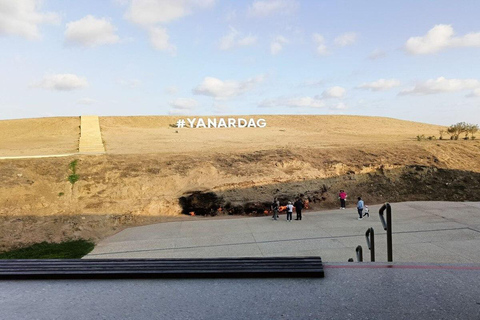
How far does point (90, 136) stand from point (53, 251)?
2715cm

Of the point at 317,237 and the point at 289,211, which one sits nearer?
the point at 317,237

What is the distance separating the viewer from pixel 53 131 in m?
46.8

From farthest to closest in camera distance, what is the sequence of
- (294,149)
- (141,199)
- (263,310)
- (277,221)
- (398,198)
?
(294,149) < (398,198) < (141,199) < (277,221) < (263,310)

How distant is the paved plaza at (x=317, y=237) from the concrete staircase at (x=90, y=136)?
592 inches

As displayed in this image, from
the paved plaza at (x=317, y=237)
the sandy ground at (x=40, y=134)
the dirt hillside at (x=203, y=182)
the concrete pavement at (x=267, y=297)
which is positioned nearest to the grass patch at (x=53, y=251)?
the paved plaza at (x=317, y=237)

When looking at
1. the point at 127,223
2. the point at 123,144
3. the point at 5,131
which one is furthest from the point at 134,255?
the point at 5,131

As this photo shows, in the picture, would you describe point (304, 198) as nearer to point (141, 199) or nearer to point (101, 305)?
point (141, 199)

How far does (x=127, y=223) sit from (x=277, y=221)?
25.3ft

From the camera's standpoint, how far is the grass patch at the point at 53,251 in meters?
14.1

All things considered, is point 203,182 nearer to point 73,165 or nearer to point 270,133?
point 73,165

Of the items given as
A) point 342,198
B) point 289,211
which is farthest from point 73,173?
point 342,198

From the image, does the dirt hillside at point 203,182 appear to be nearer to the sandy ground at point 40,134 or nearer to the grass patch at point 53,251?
A: the grass patch at point 53,251

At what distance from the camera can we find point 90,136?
39719 millimetres

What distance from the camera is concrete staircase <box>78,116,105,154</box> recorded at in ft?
99.1
